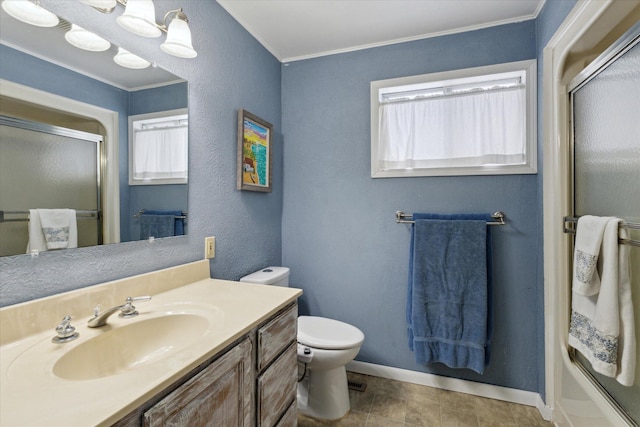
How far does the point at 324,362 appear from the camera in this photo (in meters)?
1.61

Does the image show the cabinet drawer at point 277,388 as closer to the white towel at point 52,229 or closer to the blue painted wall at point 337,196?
the blue painted wall at point 337,196

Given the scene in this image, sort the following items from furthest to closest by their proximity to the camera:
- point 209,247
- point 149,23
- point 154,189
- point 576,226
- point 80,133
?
point 209,247 < point 576,226 < point 154,189 < point 149,23 < point 80,133

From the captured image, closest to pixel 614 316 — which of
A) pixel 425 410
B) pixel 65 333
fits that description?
pixel 425 410

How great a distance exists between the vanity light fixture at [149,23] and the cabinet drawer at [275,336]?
1.17 m

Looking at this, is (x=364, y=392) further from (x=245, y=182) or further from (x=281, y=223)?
(x=245, y=182)

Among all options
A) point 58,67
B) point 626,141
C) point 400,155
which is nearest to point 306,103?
point 400,155

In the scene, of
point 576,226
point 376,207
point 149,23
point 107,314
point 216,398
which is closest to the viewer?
point 216,398

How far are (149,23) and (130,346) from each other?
1.16 meters

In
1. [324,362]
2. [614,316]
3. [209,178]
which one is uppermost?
[209,178]

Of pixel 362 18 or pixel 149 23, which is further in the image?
pixel 362 18

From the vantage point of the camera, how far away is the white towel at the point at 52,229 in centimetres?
89

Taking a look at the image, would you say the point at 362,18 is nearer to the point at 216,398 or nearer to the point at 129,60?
the point at 129,60

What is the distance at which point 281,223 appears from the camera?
232 cm

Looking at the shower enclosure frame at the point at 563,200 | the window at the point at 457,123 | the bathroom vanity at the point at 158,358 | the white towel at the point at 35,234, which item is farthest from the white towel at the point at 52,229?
the shower enclosure frame at the point at 563,200
